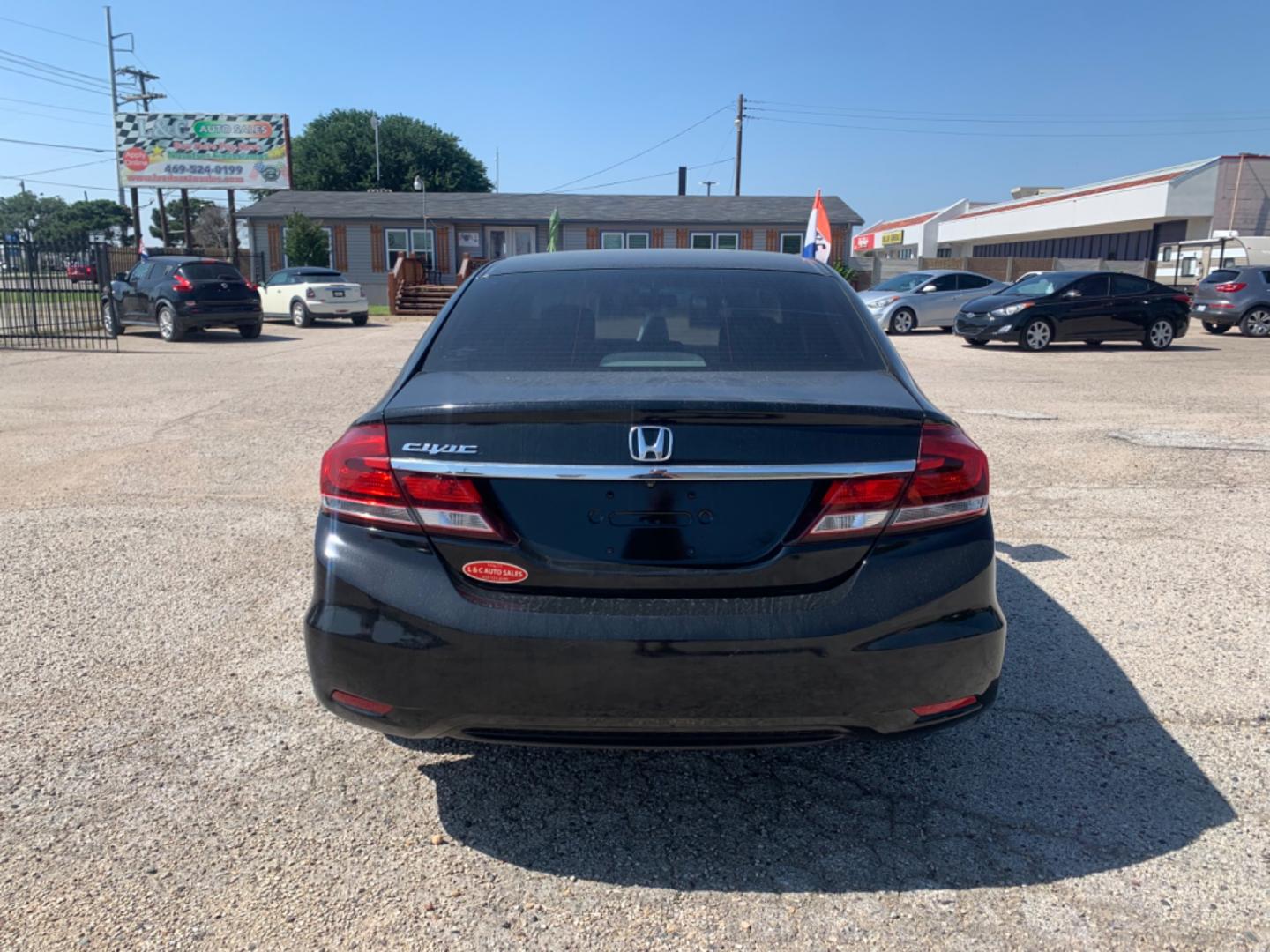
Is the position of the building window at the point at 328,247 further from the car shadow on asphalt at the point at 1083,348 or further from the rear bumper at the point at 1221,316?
the rear bumper at the point at 1221,316

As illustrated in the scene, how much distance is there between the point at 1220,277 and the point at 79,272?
24.9 metres

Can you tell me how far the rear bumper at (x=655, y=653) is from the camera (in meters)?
2.40

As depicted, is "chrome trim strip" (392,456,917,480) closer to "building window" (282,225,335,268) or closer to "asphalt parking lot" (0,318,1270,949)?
"asphalt parking lot" (0,318,1270,949)

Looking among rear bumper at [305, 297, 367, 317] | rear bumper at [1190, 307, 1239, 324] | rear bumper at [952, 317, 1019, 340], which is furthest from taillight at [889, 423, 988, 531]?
rear bumper at [305, 297, 367, 317]

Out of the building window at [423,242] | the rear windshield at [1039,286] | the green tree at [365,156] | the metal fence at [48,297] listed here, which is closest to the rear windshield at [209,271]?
the metal fence at [48,297]

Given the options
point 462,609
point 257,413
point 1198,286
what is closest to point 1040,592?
point 462,609

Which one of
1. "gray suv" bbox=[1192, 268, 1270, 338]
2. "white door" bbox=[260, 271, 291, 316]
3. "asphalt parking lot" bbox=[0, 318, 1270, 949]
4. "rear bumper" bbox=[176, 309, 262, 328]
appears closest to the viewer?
"asphalt parking lot" bbox=[0, 318, 1270, 949]

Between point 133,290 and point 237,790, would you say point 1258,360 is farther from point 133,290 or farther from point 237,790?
point 133,290

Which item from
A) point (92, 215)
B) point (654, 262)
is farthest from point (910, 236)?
point (92, 215)

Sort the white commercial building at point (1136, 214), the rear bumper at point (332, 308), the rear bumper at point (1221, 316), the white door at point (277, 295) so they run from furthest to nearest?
1. the white commercial building at point (1136, 214)
2. the white door at point (277, 295)
3. the rear bumper at point (332, 308)
4. the rear bumper at point (1221, 316)

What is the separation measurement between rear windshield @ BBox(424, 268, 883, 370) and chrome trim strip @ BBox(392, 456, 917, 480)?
60 cm

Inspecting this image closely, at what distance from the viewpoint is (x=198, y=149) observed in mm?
39219

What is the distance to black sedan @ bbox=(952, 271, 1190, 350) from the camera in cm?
1827

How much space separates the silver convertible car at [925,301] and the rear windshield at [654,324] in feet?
66.6
